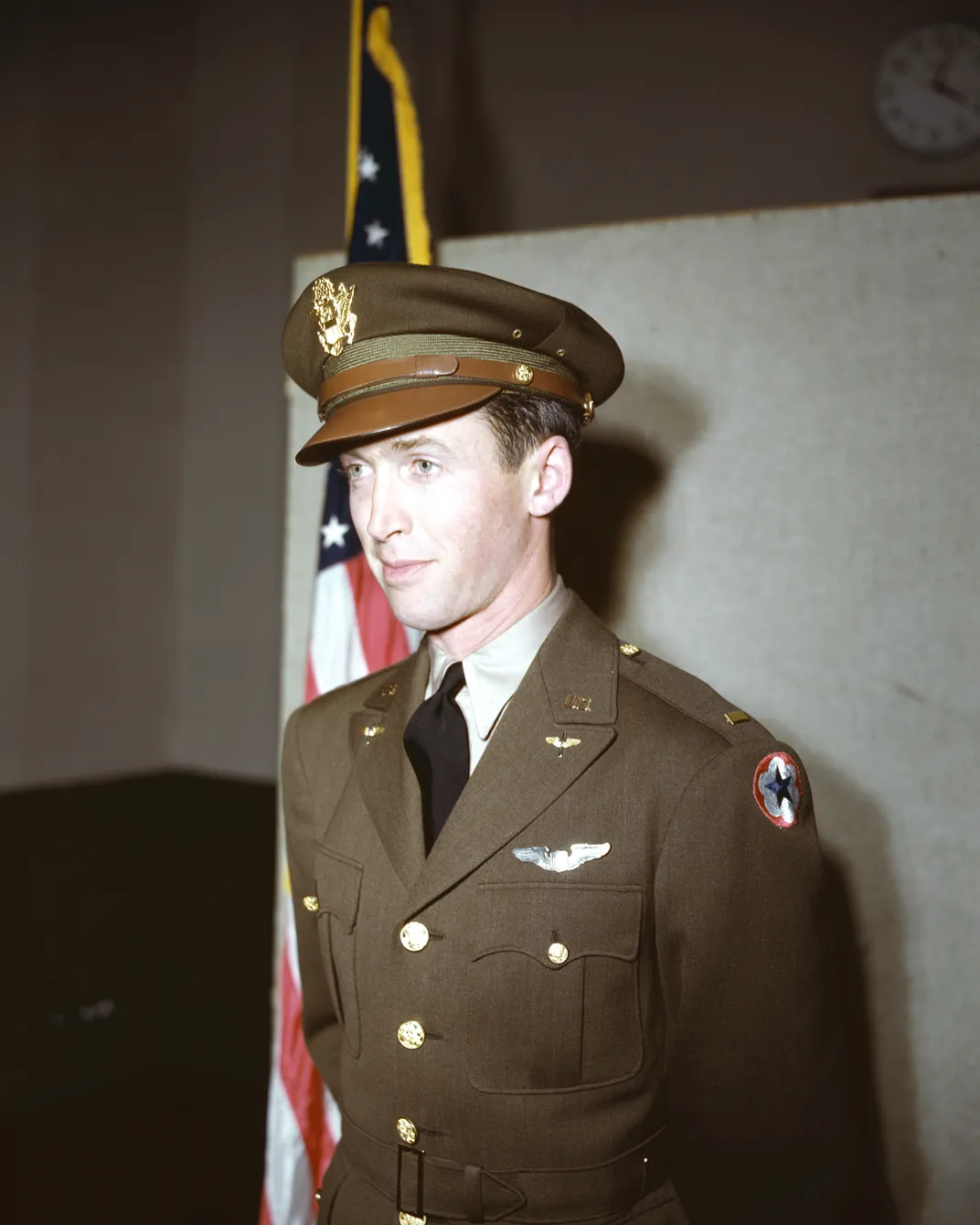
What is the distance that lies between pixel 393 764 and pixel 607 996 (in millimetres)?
399

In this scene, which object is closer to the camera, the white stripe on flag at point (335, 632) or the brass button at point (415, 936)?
the brass button at point (415, 936)

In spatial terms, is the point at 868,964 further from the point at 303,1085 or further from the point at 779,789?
the point at 303,1085

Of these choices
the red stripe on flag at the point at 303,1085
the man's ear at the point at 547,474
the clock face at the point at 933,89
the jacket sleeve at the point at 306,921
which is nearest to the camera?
the man's ear at the point at 547,474

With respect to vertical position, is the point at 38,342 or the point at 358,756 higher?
the point at 38,342

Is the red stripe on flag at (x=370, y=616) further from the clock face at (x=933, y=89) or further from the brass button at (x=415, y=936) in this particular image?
the clock face at (x=933, y=89)

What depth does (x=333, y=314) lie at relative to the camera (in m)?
1.27

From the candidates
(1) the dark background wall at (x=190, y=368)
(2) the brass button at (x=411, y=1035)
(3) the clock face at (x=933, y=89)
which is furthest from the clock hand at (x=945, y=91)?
(2) the brass button at (x=411, y=1035)

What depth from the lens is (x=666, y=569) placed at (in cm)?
194

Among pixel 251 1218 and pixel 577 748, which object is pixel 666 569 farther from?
pixel 251 1218

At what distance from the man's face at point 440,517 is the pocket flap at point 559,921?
0.35 meters

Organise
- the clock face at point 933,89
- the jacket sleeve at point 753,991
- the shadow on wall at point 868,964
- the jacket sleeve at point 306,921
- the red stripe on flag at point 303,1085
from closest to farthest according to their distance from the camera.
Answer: the jacket sleeve at point 753,991 < the jacket sleeve at point 306,921 < the shadow on wall at point 868,964 < the red stripe on flag at point 303,1085 < the clock face at point 933,89

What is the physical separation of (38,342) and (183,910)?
2.58 m

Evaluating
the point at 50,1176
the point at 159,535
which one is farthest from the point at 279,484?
the point at 50,1176

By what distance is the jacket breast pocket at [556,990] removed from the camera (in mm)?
1117
